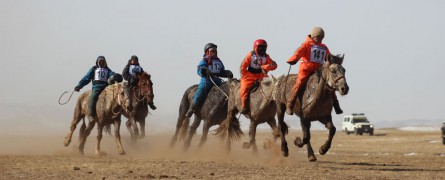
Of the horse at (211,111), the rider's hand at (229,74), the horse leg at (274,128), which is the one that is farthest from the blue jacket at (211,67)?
the horse leg at (274,128)

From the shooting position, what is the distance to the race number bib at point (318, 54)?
17.5 metres

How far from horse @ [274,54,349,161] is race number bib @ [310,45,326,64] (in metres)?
0.36

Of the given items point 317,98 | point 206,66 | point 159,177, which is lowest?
point 159,177

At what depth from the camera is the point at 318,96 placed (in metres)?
16.9

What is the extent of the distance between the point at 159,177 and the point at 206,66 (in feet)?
27.1

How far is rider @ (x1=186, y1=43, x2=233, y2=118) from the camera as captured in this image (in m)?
21.8

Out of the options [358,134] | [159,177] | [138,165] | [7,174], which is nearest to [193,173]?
[159,177]

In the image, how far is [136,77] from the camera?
76.8 ft

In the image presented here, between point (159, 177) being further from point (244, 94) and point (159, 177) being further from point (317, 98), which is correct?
point (244, 94)

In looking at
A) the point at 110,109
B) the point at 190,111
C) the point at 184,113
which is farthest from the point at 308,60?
the point at 110,109

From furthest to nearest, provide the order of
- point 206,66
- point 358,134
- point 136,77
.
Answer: point 358,134, point 136,77, point 206,66

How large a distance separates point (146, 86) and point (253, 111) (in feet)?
16.8

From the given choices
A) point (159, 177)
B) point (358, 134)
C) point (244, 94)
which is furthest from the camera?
point (358, 134)

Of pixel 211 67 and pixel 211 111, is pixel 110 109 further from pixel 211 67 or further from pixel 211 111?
pixel 211 67
